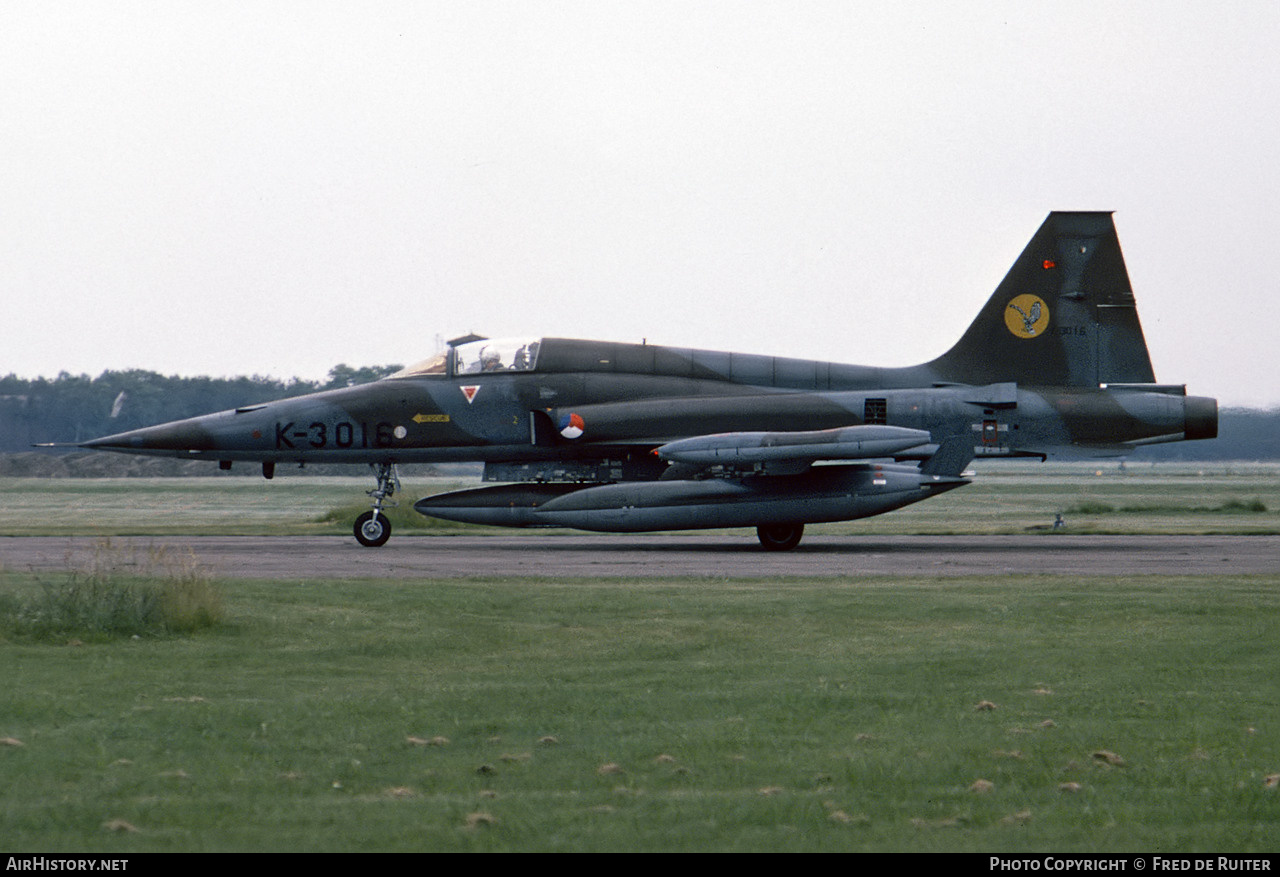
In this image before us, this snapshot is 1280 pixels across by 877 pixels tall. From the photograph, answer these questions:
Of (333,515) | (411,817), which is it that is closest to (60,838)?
(411,817)

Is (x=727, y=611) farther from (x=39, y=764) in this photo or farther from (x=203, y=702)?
(x=39, y=764)

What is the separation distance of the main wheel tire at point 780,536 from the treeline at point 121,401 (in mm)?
61532

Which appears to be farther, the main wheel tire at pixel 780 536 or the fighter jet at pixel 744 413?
the main wheel tire at pixel 780 536

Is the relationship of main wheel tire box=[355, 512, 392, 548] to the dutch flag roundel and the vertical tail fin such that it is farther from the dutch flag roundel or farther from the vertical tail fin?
the vertical tail fin

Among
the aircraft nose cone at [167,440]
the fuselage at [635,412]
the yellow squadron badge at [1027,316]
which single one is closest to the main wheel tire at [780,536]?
the fuselage at [635,412]

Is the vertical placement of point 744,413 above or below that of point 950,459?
above

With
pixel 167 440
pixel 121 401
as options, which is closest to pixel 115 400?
pixel 121 401

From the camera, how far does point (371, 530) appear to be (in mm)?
25297

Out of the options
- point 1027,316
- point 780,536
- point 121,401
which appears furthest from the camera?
point 121,401

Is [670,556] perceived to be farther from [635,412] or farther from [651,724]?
[651,724]

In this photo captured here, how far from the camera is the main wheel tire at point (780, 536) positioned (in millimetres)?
25188

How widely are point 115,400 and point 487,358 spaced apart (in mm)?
80825

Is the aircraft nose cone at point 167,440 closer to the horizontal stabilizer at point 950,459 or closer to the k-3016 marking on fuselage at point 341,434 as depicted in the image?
the k-3016 marking on fuselage at point 341,434

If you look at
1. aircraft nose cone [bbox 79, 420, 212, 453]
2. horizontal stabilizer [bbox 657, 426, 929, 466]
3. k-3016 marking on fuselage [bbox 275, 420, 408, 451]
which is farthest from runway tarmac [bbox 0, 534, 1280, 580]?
k-3016 marking on fuselage [bbox 275, 420, 408, 451]
